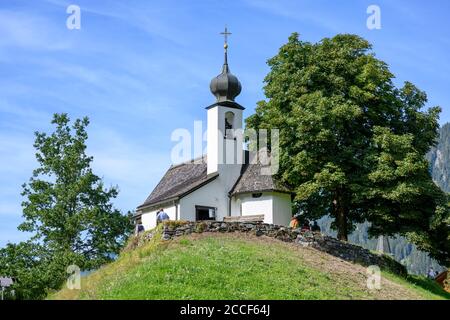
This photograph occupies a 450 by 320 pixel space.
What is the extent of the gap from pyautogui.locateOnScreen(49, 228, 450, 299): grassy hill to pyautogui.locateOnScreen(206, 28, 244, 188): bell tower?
9831mm

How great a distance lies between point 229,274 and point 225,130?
18.7 metres

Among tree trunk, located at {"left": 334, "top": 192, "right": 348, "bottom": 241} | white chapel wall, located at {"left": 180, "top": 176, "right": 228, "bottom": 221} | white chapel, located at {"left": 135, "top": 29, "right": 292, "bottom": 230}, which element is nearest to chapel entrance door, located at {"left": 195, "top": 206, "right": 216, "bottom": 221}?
white chapel, located at {"left": 135, "top": 29, "right": 292, "bottom": 230}

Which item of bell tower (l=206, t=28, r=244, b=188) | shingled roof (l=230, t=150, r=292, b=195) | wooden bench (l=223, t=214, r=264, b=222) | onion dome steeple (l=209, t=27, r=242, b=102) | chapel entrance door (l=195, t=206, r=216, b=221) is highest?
onion dome steeple (l=209, t=27, r=242, b=102)

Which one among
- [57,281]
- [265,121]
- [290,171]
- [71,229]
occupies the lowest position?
[57,281]

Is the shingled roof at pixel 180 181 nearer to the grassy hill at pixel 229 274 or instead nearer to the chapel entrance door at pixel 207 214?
the chapel entrance door at pixel 207 214

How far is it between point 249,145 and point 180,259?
17201mm

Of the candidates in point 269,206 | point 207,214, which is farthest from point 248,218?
point 207,214

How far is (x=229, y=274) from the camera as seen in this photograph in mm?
25750

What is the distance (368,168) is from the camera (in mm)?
38750

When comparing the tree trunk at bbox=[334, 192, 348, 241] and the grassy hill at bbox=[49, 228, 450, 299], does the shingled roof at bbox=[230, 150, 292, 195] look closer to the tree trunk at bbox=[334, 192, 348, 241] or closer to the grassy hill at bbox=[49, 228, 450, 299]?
the tree trunk at bbox=[334, 192, 348, 241]

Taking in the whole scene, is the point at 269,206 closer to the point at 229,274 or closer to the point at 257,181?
the point at 257,181

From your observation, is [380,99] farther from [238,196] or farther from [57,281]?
[57,281]

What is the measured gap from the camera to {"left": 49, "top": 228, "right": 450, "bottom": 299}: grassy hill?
23636 millimetres
